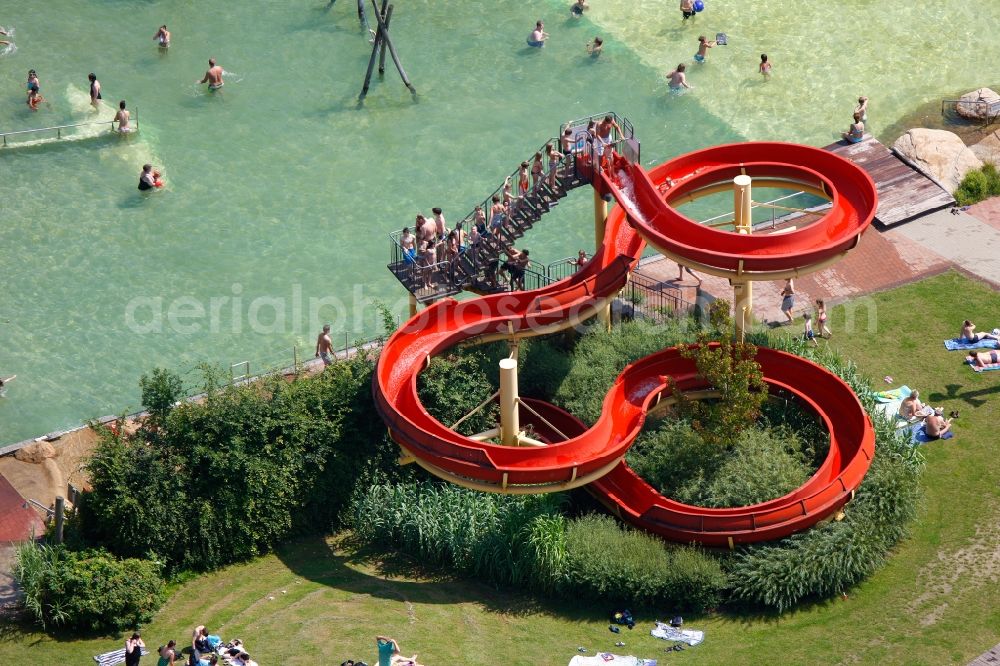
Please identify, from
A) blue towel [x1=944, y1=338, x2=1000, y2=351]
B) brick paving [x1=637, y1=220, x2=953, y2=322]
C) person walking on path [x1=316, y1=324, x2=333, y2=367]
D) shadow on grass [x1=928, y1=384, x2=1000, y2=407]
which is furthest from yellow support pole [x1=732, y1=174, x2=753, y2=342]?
person walking on path [x1=316, y1=324, x2=333, y2=367]

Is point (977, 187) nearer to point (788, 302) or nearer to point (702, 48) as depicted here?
point (788, 302)

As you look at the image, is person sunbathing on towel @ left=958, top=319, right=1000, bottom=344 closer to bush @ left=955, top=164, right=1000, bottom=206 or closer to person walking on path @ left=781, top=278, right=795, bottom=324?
person walking on path @ left=781, top=278, right=795, bottom=324

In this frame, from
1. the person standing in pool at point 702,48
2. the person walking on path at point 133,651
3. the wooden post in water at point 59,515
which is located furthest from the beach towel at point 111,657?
the person standing in pool at point 702,48

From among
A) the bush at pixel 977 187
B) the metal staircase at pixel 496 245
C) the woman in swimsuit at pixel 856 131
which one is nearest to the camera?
the metal staircase at pixel 496 245

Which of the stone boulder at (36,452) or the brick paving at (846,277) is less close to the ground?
the brick paving at (846,277)

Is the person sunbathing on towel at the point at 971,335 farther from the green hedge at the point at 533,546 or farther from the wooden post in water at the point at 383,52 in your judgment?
the wooden post in water at the point at 383,52

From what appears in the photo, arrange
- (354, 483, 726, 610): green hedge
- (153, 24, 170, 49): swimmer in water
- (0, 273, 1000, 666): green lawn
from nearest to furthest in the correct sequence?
(0, 273, 1000, 666): green lawn < (354, 483, 726, 610): green hedge < (153, 24, 170, 49): swimmer in water
